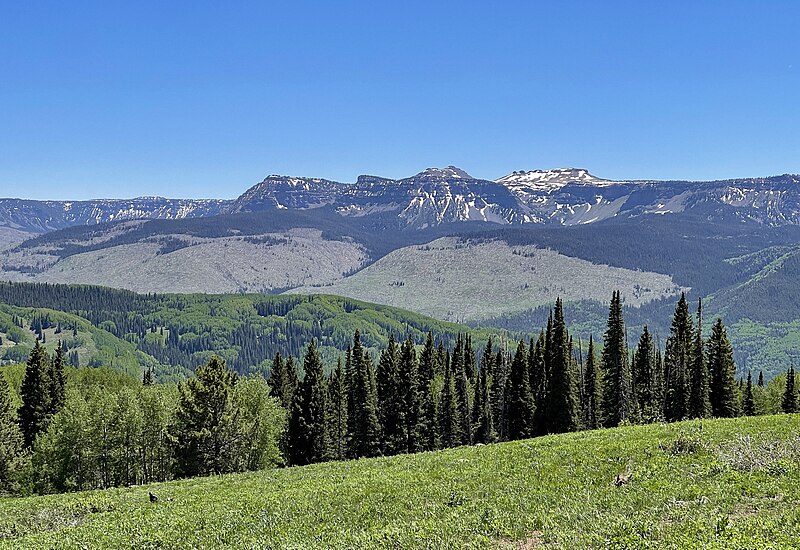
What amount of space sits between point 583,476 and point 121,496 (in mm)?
25427

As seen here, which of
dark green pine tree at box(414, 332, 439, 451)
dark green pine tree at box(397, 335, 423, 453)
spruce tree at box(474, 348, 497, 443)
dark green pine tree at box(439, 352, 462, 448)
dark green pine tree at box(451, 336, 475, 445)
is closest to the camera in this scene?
dark green pine tree at box(397, 335, 423, 453)

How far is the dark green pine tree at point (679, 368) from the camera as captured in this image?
84125mm

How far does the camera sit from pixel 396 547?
67.0 feet

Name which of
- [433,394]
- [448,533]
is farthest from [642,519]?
[433,394]

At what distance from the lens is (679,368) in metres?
86.4

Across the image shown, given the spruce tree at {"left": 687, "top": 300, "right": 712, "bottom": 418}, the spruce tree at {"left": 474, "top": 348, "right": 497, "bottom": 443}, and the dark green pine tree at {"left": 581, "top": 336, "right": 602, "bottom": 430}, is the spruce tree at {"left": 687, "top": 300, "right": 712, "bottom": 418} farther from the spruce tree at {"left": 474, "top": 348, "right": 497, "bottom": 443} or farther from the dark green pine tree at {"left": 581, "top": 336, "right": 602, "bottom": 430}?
the spruce tree at {"left": 474, "top": 348, "right": 497, "bottom": 443}

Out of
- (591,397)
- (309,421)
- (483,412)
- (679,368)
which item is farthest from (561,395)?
(309,421)

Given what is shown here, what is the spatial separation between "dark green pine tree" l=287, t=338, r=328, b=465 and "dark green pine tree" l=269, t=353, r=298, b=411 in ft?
54.0

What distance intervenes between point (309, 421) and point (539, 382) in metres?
30.1

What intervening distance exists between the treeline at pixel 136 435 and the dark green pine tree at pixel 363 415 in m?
10.8

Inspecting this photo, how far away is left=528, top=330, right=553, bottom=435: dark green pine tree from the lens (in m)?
77.0

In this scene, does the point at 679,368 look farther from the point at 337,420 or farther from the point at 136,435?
the point at 136,435

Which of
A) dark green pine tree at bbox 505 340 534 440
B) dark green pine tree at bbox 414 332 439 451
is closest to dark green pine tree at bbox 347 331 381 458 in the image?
dark green pine tree at bbox 414 332 439 451

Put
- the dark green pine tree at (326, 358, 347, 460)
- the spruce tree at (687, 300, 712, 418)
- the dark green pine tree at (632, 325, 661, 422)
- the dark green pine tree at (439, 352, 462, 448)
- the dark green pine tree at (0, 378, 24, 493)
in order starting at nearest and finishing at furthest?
1. the dark green pine tree at (0, 378, 24, 493)
2. the dark green pine tree at (326, 358, 347, 460)
3. the spruce tree at (687, 300, 712, 418)
4. the dark green pine tree at (439, 352, 462, 448)
5. the dark green pine tree at (632, 325, 661, 422)
